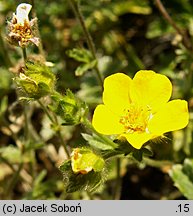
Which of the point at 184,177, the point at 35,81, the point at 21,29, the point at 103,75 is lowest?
the point at 184,177

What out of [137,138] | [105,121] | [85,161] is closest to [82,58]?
[105,121]

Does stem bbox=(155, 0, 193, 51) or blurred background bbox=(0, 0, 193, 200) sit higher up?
stem bbox=(155, 0, 193, 51)

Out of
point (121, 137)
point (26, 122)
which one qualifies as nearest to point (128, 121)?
point (121, 137)

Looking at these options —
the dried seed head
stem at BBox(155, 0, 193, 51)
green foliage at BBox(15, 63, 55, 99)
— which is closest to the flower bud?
green foliage at BBox(15, 63, 55, 99)

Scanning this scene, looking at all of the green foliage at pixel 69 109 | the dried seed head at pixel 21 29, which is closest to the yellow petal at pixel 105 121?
the green foliage at pixel 69 109

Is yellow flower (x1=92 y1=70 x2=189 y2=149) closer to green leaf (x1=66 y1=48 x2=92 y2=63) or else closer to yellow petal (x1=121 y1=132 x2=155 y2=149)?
yellow petal (x1=121 y1=132 x2=155 y2=149)

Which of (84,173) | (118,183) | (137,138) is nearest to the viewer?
(84,173)

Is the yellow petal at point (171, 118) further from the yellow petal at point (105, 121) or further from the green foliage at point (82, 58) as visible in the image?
the green foliage at point (82, 58)

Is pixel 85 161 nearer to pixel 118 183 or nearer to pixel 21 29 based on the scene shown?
pixel 21 29
